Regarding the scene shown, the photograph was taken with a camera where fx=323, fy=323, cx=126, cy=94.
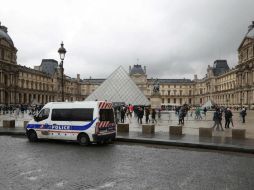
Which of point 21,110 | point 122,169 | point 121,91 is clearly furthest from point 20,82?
point 122,169

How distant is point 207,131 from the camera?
52.0ft

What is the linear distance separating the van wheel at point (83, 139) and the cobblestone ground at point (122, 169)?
3.71 feet

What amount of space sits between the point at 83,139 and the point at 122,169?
5278 millimetres

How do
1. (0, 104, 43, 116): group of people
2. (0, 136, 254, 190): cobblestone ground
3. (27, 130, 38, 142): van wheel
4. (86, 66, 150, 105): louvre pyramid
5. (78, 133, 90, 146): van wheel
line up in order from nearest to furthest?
(0, 136, 254, 190): cobblestone ground → (78, 133, 90, 146): van wheel → (27, 130, 38, 142): van wheel → (86, 66, 150, 105): louvre pyramid → (0, 104, 43, 116): group of people

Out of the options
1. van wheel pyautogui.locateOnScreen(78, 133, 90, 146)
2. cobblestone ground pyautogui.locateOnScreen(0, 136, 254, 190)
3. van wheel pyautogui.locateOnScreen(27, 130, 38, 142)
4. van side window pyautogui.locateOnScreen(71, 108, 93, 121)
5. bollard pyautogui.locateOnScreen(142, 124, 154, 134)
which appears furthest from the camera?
bollard pyautogui.locateOnScreen(142, 124, 154, 134)

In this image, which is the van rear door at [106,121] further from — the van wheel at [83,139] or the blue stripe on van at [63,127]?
the van wheel at [83,139]

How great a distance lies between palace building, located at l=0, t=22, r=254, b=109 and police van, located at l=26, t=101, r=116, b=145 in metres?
26.6

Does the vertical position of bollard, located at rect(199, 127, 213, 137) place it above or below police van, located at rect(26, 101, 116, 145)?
below

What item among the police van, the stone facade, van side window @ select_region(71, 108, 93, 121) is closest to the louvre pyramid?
the police van

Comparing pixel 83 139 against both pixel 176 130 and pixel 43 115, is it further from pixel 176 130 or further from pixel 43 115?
pixel 176 130

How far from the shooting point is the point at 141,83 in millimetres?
127375

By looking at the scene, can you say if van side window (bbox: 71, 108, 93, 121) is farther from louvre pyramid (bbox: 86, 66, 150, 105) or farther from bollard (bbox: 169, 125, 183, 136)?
louvre pyramid (bbox: 86, 66, 150, 105)

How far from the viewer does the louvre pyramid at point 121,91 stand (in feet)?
113

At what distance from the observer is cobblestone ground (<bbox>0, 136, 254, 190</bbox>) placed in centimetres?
719
